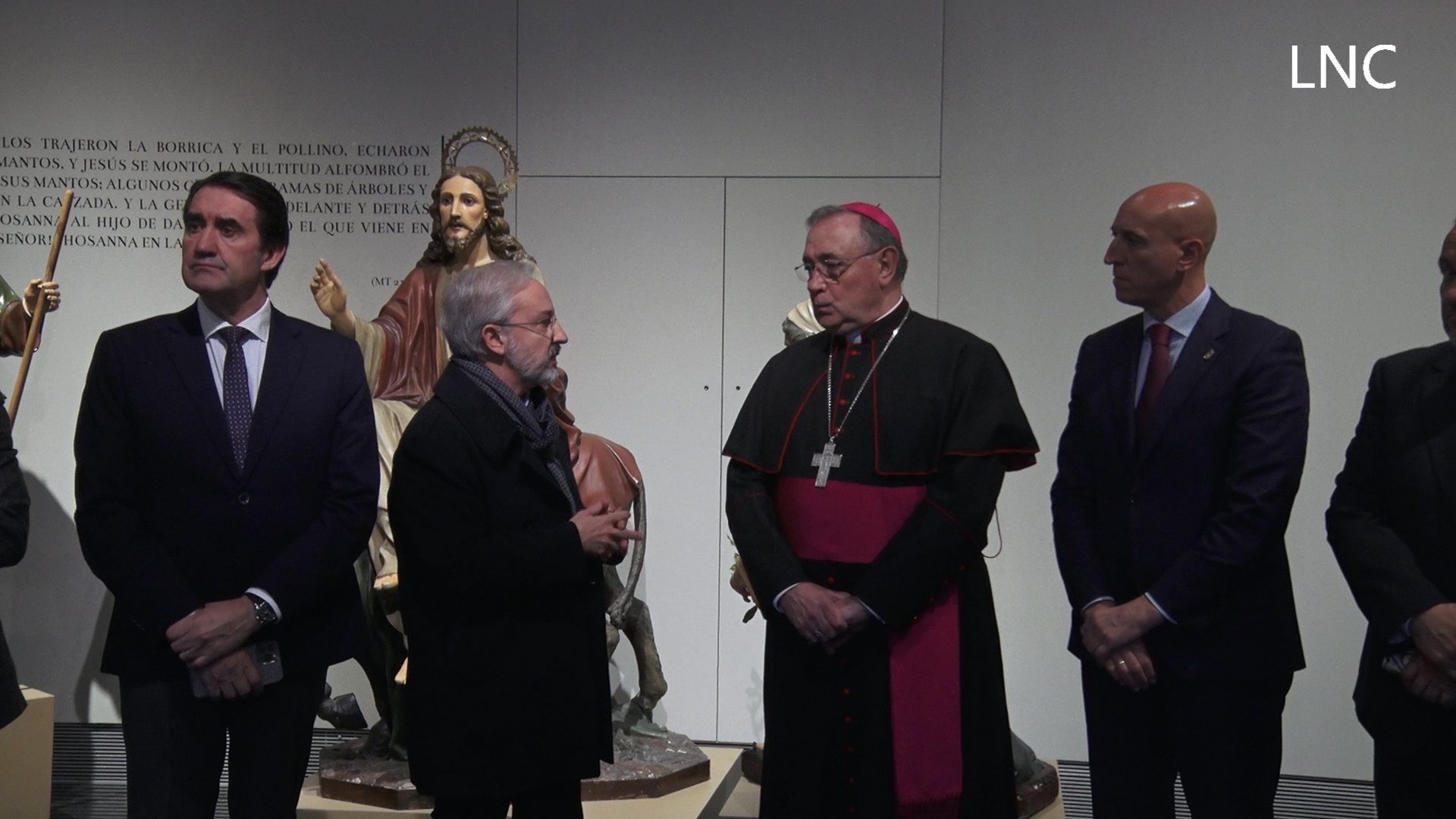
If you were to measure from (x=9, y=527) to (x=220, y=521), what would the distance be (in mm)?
408

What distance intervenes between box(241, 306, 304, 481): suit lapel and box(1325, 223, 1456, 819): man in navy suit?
2.22 m

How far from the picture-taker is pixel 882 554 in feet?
9.44

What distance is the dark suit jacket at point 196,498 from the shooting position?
2.74 meters

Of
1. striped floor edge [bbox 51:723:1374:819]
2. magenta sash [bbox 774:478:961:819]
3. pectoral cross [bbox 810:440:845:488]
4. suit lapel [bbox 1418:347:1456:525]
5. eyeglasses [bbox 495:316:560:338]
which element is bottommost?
striped floor edge [bbox 51:723:1374:819]

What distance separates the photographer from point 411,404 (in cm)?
461

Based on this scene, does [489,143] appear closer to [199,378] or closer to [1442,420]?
[199,378]

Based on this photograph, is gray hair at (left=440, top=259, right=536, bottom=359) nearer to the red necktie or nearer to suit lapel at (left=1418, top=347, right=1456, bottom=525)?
the red necktie

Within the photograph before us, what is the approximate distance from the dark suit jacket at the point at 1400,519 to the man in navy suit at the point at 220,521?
81.7 inches

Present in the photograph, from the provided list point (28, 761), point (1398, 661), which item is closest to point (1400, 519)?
point (1398, 661)

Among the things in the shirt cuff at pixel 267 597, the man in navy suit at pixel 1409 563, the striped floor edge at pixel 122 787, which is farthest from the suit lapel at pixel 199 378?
the striped floor edge at pixel 122 787

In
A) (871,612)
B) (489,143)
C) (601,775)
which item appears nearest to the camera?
(871,612)

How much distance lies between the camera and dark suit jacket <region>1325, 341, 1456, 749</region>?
2.73 meters

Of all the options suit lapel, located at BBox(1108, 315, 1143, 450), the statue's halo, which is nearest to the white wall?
the statue's halo

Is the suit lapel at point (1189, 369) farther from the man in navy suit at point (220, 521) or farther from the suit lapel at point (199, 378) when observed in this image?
the suit lapel at point (199, 378)
